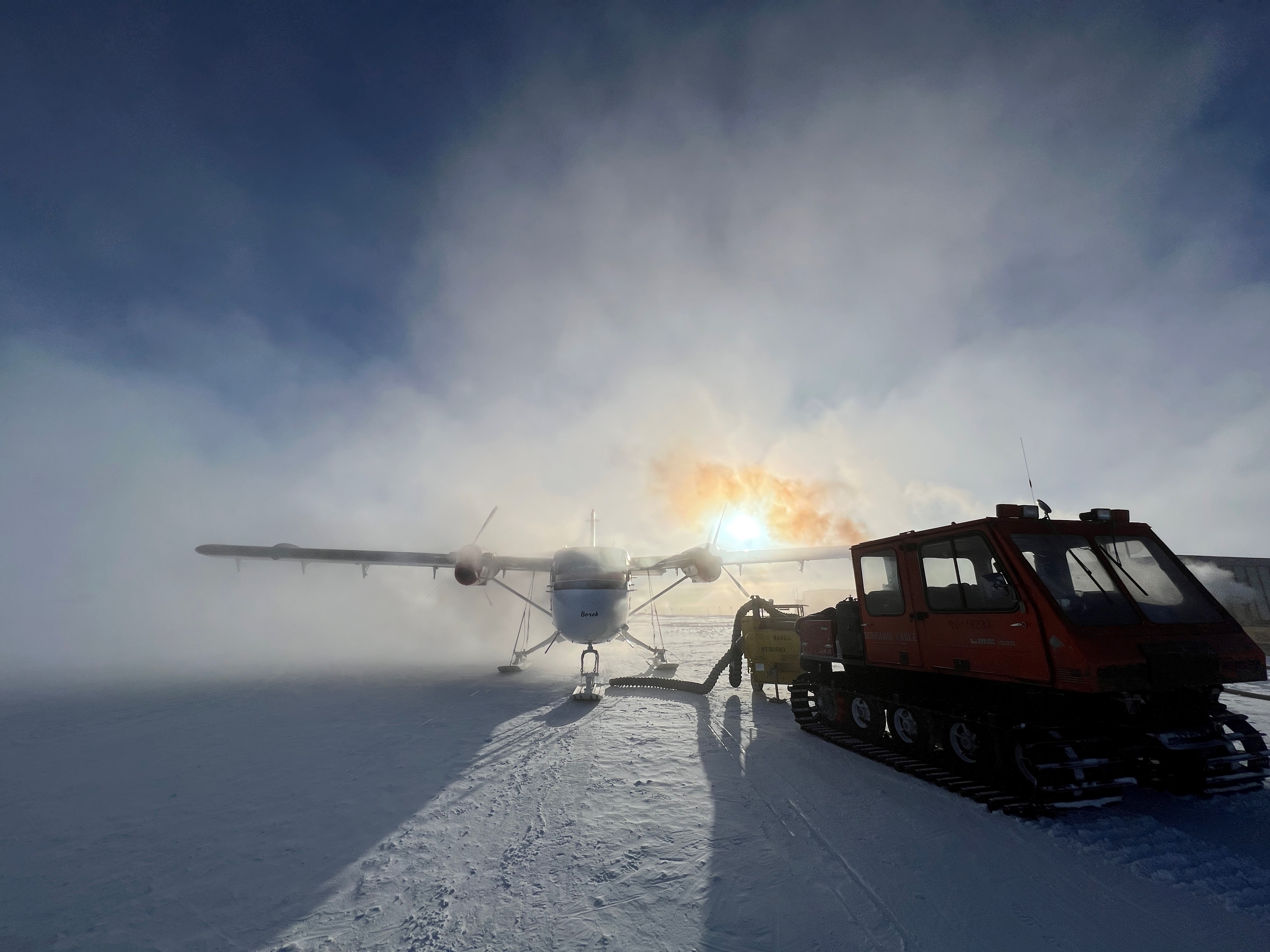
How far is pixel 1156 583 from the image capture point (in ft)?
19.7

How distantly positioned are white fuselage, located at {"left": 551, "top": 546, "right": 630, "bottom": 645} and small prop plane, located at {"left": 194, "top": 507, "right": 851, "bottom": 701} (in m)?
0.02

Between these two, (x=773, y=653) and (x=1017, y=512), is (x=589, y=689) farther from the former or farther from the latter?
(x=1017, y=512)

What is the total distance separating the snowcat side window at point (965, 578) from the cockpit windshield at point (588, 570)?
10193mm

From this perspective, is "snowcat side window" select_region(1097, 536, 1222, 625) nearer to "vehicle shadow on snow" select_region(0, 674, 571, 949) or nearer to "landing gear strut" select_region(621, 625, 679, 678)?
"vehicle shadow on snow" select_region(0, 674, 571, 949)

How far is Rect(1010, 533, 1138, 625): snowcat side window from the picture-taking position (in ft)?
18.1

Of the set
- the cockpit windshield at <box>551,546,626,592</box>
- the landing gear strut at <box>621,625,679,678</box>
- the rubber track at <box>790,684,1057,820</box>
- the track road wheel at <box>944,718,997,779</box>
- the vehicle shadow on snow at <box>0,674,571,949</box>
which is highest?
the cockpit windshield at <box>551,546,626,592</box>

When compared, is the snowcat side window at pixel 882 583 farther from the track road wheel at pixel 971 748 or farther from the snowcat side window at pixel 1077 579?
the snowcat side window at pixel 1077 579

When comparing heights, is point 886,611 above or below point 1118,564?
below

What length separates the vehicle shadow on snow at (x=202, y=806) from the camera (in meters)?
4.05

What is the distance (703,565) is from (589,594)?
4.88 meters

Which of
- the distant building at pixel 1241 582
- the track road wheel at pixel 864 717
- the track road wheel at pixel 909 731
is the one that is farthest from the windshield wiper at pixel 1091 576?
the distant building at pixel 1241 582

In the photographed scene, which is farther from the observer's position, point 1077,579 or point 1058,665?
point 1077,579

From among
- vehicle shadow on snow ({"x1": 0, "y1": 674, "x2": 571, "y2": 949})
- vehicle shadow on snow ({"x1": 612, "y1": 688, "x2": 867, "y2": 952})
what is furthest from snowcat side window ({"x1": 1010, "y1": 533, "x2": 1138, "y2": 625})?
vehicle shadow on snow ({"x1": 0, "y1": 674, "x2": 571, "y2": 949})

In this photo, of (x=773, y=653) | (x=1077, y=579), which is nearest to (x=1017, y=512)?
(x=1077, y=579)
